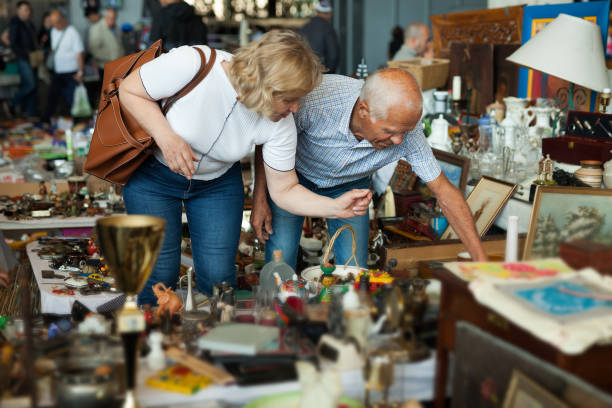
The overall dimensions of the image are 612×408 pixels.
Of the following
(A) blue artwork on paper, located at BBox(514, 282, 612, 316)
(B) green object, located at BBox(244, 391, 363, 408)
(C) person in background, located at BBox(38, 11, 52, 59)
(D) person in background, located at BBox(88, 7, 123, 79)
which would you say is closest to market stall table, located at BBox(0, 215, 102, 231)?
(B) green object, located at BBox(244, 391, 363, 408)

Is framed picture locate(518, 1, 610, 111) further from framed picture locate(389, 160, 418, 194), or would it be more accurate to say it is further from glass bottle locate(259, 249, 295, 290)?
glass bottle locate(259, 249, 295, 290)

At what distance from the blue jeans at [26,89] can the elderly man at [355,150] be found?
831cm

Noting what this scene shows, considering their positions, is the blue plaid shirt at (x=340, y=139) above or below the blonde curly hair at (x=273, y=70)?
below

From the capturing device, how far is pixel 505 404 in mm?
1267

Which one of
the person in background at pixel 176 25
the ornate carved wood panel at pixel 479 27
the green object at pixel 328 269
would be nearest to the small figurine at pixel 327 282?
the green object at pixel 328 269

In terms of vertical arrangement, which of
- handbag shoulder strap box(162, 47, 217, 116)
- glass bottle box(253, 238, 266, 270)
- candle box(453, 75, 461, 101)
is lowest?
glass bottle box(253, 238, 266, 270)

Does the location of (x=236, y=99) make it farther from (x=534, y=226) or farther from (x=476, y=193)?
(x=476, y=193)

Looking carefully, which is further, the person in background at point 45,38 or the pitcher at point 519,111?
the person in background at point 45,38

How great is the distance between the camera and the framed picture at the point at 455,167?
10.3 ft

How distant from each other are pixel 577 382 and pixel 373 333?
0.54 m

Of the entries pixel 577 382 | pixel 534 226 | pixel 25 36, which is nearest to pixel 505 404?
pixel 577 382

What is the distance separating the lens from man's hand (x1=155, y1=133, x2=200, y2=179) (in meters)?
1.97

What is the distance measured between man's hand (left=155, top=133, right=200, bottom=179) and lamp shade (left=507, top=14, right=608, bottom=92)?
1707 mm

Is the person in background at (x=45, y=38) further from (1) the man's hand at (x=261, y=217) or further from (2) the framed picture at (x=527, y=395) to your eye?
(2) the framed picture at (x=527, y=395)
